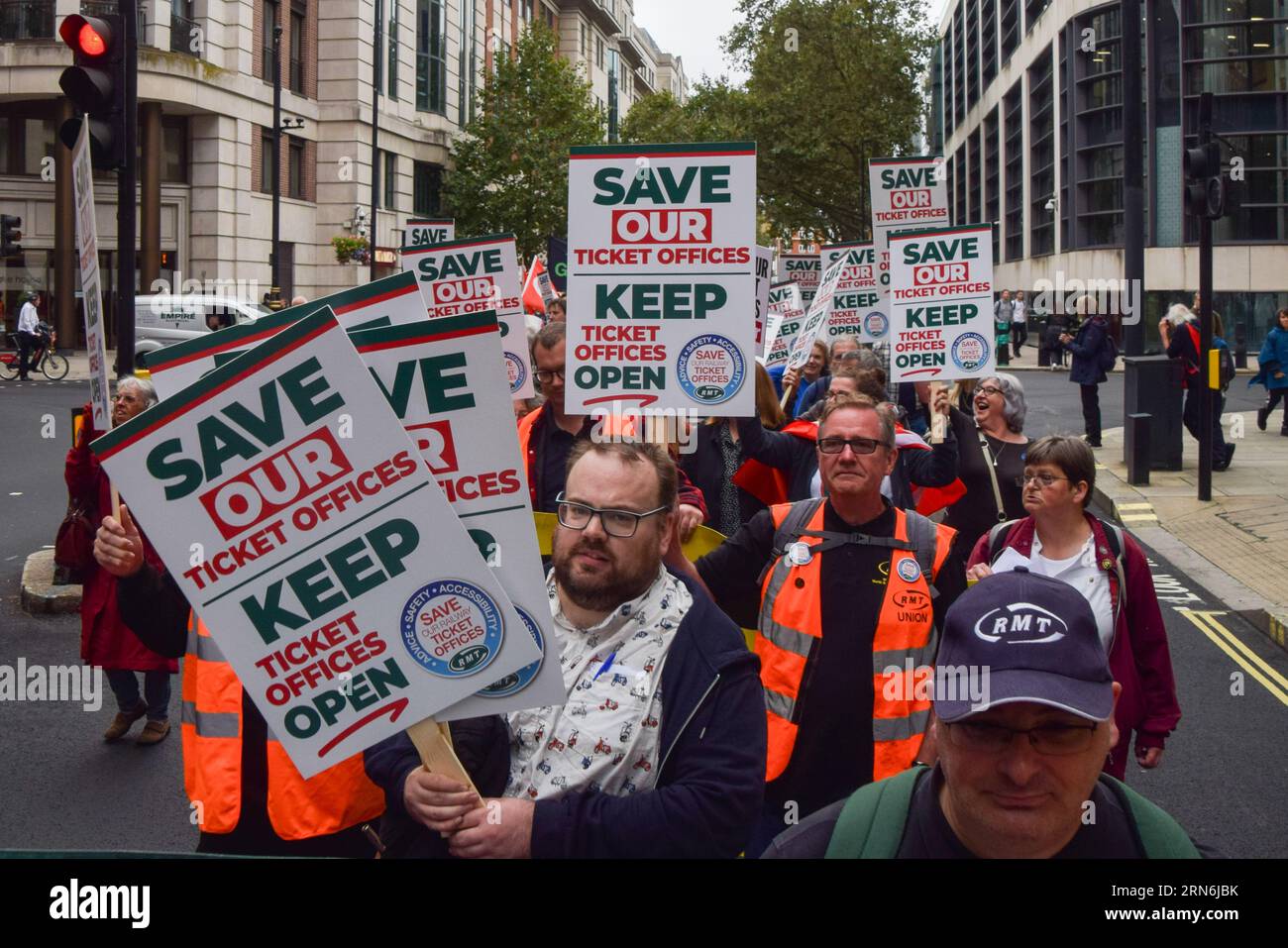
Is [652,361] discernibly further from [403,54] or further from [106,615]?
[403,54]

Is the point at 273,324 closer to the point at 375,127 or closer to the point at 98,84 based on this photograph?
the point at 98,84

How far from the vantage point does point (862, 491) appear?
13.1 ft

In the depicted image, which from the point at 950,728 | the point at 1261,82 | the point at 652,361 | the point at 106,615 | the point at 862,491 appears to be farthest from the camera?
the point at 1261,82

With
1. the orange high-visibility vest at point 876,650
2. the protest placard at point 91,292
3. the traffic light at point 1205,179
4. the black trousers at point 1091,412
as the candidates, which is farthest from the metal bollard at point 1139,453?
the protest placard at point 91,292

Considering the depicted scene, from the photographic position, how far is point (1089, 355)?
722 inches

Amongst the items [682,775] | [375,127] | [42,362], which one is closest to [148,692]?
[682,775]

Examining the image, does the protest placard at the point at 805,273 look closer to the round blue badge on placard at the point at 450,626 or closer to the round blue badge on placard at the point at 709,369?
the round blue badge on placard at the point at 709,369

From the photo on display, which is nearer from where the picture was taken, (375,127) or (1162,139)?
(375,127)

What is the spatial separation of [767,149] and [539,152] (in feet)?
32.9

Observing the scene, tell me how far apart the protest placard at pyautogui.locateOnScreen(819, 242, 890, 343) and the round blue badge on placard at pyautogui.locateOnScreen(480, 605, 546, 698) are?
10.5m

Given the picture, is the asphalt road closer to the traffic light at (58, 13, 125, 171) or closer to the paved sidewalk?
the paved sidewalk

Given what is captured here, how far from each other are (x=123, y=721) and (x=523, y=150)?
40.1 meters

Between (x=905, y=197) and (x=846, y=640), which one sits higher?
(x=905, y=197)
